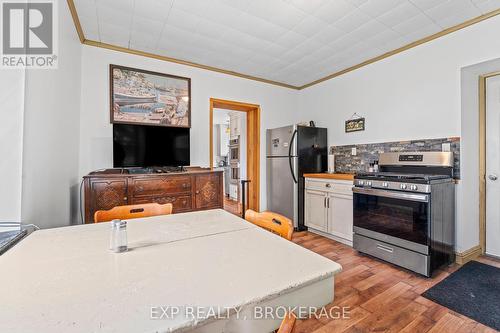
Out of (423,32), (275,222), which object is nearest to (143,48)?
(275,222)

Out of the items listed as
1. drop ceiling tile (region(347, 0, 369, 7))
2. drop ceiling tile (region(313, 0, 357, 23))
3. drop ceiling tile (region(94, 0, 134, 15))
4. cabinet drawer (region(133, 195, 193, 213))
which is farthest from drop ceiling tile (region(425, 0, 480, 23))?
cabinet drawer (region(133, 195, 193, 213))

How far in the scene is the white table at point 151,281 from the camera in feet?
1.65

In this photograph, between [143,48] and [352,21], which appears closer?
[352,21]

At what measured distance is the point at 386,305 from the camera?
5.84 ft

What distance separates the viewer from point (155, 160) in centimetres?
299

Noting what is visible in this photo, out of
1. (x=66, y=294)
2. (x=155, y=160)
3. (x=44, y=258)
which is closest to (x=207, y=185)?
(x=155, y=160)

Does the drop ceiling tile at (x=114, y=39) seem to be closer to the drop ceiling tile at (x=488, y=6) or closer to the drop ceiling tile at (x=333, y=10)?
the drop ceiling tile at (x=333, y=10)

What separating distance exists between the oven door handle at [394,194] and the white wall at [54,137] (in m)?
2.98

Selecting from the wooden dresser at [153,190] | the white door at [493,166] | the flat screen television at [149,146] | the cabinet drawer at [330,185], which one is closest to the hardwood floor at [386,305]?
the white door at [493,166]

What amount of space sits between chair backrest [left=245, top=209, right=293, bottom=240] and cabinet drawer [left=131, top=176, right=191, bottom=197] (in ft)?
4.91

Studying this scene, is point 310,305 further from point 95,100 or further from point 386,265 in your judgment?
point 95,100

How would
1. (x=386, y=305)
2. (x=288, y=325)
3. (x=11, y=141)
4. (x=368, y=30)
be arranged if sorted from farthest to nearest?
1. (x=368, y=30)
2. (x=386, y=305)
3. (x=11, y=141)
4. (x=288, y=325)

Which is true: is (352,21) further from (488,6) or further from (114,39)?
(114,39)

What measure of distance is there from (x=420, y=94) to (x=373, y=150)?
2.89 ft
